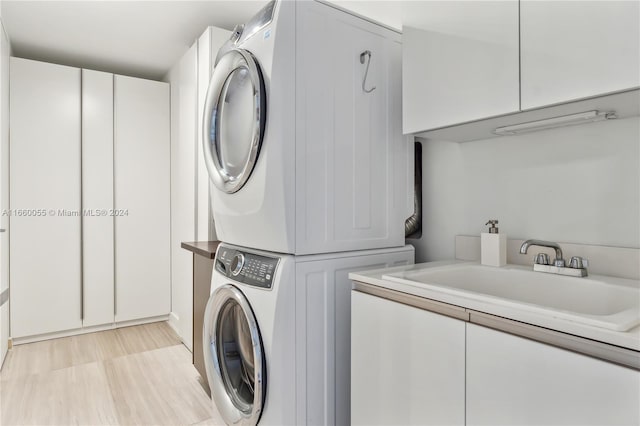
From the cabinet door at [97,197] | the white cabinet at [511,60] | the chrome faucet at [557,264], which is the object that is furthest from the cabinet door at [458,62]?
the cabinet door at [97,197]

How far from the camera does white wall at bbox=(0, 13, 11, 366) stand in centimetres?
279

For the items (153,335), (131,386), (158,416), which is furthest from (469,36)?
(153,335)

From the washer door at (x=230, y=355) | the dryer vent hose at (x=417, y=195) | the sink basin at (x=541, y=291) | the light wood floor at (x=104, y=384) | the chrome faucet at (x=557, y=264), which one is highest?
the dryer vent hose at (x=417, y=195)

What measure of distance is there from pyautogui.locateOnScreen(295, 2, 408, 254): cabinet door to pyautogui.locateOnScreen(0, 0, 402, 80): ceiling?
37.3 inches

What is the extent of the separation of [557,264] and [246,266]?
1176 mm

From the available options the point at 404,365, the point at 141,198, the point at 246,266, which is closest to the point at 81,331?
the point at 141,198

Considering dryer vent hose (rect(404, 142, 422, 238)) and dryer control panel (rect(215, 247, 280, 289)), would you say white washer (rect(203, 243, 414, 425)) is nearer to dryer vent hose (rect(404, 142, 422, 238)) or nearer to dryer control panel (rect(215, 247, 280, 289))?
dryer control panel (rect(215, 247, 280, 289))

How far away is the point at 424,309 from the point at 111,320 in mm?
3459

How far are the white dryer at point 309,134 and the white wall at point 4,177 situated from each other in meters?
2.07

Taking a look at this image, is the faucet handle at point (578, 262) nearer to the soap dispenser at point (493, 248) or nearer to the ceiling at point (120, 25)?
the soap dispenser at point (493, 248)

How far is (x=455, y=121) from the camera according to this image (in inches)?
53.8

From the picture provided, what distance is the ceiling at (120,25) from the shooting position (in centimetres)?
257

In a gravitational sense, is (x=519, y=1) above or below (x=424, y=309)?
above

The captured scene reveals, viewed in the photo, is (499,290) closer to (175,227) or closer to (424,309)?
(424,309)
